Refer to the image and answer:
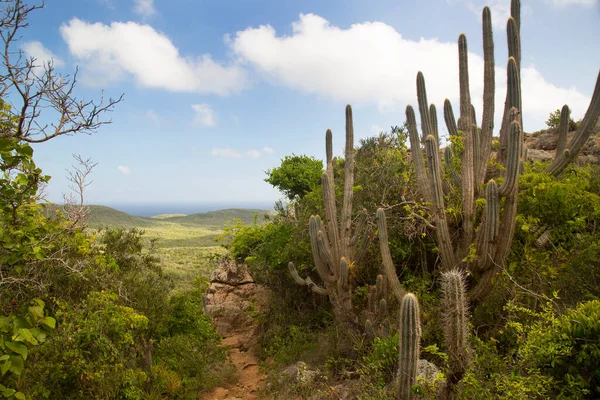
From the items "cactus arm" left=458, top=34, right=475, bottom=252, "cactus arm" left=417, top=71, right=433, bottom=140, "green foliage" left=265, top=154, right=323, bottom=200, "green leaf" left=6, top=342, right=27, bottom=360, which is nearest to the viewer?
"green leaf" left=6, top=342, right=27, bottom=360

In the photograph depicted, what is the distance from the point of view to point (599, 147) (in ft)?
35.6

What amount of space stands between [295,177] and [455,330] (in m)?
→ 13.6

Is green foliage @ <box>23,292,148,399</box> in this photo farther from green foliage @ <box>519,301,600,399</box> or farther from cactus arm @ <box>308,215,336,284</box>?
green foliage @ <box>519,301,600,399</box>

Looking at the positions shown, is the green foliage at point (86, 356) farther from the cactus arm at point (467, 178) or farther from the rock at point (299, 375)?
the cactus arm at point (467, 178)

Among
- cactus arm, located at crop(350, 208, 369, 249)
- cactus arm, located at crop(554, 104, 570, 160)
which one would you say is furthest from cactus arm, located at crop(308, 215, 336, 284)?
cactus arm, located at crop(554, 104, 570, 160)

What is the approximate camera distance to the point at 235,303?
12148mm

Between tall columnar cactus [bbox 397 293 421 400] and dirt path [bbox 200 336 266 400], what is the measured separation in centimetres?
431

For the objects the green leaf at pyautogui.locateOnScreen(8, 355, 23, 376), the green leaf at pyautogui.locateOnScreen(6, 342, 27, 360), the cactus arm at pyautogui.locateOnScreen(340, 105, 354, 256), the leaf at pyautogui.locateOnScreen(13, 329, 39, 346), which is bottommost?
the green leaf at pyautogui.locateOnScreen(8, 355, 23, 376)

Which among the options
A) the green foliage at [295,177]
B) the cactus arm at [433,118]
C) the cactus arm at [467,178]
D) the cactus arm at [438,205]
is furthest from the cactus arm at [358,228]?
the green foliage at [295,177]

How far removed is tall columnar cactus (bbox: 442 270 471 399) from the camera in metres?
4.40

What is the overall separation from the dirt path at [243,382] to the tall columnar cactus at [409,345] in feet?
14.1

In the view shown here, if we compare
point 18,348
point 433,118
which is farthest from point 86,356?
point 433,118

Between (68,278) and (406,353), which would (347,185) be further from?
(68,278)

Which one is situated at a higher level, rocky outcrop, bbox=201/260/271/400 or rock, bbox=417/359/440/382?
rock, bbox=417/359/440/382
